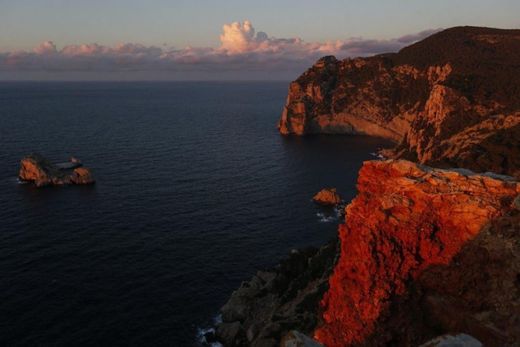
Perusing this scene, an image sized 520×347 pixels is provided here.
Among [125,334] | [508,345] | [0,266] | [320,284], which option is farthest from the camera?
[0,266]

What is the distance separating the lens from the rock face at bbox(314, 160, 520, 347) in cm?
3244

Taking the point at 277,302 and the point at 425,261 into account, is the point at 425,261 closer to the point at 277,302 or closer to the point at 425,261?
the point at 425,261

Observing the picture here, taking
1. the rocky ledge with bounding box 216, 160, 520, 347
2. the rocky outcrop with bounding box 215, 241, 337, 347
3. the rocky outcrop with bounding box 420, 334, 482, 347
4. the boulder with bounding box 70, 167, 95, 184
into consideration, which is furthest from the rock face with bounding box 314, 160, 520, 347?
the boulder with bounding box 70, 167, 95, 184

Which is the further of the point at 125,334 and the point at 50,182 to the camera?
the point at 50,182

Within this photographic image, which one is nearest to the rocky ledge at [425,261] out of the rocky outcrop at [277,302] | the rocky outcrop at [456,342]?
the rocky outcrop at [277,302]

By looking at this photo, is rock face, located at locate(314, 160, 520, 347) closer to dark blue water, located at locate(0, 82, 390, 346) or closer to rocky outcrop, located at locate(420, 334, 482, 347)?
rocky outcrop, located at locate(420, 334, 482, 347)

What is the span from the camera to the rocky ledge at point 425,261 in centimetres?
3225

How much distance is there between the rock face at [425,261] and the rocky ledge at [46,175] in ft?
363

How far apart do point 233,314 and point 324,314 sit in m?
29.7

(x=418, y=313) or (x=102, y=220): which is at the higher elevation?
(x=418, y=313)

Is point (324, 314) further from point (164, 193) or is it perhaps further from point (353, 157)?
point (353, 157)

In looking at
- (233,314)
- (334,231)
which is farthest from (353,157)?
(233,314)

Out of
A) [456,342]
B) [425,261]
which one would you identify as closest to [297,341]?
[456,342]

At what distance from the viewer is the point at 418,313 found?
117 feet
